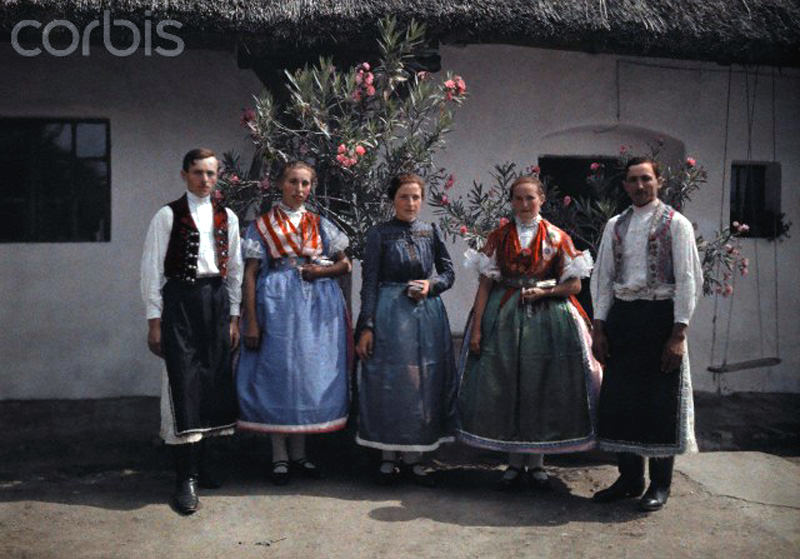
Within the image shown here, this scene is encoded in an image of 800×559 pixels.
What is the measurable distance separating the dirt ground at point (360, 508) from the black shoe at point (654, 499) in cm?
6

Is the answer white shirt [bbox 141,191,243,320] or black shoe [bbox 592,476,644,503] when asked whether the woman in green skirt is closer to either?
black shoe [bbox 592,476,644,503]

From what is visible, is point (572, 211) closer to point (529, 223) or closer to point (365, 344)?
point (529, 223)

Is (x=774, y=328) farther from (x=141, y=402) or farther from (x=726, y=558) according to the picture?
(x=141, y=402)

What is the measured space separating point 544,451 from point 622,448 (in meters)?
0.39

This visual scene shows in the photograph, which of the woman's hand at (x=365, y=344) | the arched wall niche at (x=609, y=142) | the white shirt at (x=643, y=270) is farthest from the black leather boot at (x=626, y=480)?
the arched wall niche at (x=609, y=142)

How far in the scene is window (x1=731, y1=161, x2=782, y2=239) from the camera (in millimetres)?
6695

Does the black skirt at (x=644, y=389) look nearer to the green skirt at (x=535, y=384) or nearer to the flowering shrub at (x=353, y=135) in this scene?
the green skirt at (x=535, y=384)

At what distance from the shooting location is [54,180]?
6004 millimetres

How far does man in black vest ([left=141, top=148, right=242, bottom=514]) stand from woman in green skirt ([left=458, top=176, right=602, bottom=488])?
1.33 metres

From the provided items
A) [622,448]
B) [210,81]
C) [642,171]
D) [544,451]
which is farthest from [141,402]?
[642,171]

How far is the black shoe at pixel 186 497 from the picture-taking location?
383 centimetres

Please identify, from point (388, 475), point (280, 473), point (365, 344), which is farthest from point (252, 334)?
point (388, 475)

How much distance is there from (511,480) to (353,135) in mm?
2067

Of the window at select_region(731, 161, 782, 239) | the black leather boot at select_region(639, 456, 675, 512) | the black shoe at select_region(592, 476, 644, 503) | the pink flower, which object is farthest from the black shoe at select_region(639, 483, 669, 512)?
the window at select_region(731, 161, 782, 239)
